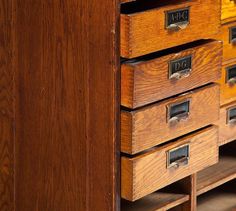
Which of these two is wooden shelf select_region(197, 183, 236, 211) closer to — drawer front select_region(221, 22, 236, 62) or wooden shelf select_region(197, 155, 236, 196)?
wooden shelf select_region(197, 155, 236, 196)

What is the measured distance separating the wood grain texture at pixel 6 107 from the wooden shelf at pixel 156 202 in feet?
1.21

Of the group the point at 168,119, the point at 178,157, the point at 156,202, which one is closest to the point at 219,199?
the point at 156,202

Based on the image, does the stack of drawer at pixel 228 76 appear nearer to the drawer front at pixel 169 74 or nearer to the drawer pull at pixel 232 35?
the drawer pull at pixel 232 35

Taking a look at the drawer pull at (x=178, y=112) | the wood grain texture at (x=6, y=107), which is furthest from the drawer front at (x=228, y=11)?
the wood grain texture at (x=6, y=107)

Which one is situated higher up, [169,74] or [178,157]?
[169,74]

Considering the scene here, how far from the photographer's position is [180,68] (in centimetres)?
261

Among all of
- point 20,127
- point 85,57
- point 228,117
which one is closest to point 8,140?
point 20,127

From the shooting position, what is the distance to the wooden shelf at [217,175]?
3.00 metres

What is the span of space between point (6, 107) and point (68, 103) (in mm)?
287

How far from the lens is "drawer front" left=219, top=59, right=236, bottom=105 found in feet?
9.61

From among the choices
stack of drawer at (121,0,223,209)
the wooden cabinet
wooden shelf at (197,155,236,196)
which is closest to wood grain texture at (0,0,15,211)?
the wooden cabinet

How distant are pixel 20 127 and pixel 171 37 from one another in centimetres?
56

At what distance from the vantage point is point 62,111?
2611mm

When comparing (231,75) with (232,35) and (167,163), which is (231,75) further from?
(167,163)
